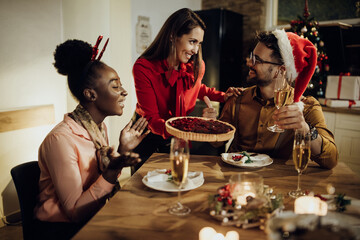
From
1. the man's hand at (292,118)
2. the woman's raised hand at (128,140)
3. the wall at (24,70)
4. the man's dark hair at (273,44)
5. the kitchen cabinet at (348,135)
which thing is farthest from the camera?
the kitchen cabinet at (348,135)

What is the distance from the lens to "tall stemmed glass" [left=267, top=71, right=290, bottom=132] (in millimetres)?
1738

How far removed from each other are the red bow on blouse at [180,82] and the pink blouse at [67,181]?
3.10 feet

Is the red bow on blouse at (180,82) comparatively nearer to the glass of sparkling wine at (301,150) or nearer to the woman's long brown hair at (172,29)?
the woman's long brown hair at (172,29)

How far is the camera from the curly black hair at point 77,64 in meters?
1.43

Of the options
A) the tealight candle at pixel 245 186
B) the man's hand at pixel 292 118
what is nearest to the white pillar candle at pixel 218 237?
the tealight candle at pixel 245 186

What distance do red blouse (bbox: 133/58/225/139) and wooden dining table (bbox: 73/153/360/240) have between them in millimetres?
569

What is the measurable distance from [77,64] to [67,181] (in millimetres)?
546

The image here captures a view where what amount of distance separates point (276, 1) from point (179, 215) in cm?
472

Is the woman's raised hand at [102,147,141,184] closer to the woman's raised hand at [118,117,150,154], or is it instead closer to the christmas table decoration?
the woman's raised hand at [118,117,150,154]

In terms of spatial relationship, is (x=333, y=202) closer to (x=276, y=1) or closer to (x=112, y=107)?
(x=112, y=107)

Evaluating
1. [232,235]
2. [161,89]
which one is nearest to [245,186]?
[232,235]

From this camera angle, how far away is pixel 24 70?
267 cm

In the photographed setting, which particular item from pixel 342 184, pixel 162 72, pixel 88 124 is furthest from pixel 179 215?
pixel 162 72

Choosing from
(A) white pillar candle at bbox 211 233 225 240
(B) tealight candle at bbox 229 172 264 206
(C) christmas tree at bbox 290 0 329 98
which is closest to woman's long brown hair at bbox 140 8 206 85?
(B) tealight candle at bbox 229 172 264 206
